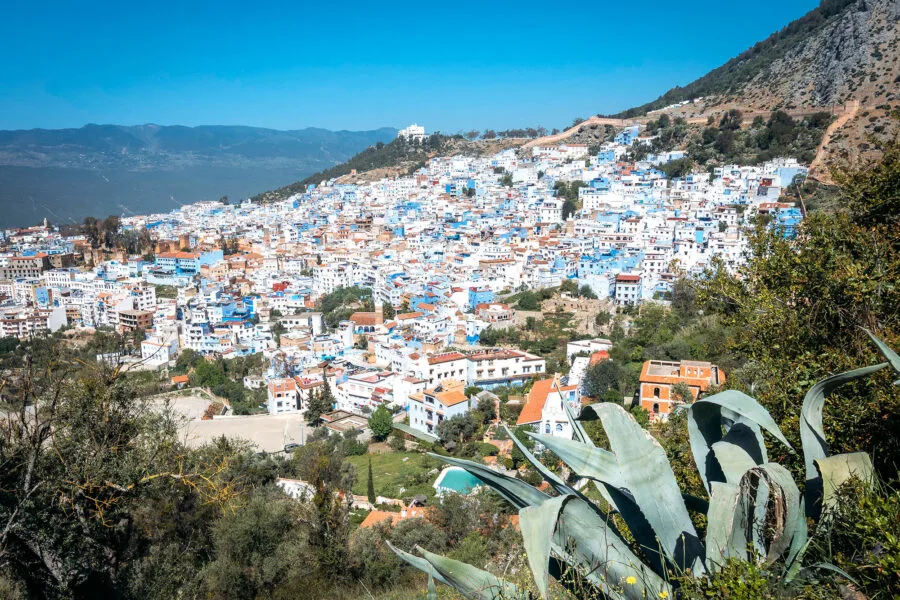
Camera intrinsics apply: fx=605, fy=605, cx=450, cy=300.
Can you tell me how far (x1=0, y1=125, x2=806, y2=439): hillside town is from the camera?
65.9ft

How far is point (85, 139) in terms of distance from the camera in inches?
6481

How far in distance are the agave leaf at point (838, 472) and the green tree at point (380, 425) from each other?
16.5 m

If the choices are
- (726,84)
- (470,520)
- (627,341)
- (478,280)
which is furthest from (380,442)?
(726,84)

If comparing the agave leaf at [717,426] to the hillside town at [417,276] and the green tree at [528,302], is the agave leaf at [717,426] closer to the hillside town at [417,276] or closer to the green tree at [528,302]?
the hillside town at [417,276]

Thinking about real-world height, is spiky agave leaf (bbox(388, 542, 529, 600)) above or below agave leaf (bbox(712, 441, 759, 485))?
below

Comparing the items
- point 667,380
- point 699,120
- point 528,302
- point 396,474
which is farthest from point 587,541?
point 699,120

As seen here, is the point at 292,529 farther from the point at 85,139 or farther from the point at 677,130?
the point at 85,139

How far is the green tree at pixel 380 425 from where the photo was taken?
17797 millimetres

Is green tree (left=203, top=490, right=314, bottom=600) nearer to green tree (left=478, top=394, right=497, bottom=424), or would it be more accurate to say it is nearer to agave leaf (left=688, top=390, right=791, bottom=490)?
agave leaf (left=688, top=390, right=791, bottom=490)

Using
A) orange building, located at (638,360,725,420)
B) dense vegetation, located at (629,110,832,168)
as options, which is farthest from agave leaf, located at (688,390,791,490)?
dense vegetation, located at (629,110,832,168)

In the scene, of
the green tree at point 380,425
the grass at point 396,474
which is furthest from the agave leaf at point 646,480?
the green tree at point 380,425

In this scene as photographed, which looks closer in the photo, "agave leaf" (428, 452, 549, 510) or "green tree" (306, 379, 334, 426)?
"agave leaf" (428, 452, 549, 510)

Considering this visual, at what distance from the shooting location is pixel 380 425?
1780 centimetres

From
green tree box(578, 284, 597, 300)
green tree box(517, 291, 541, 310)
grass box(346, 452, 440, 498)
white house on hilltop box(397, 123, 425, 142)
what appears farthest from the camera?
white house on hilltop box(397, 123, 425, 142)
